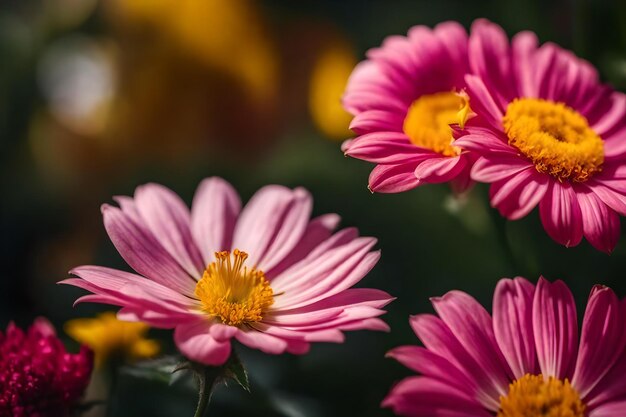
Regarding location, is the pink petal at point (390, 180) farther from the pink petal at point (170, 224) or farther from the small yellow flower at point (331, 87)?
the small yellow flower at point (331, 87)

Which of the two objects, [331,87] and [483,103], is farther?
[331,87]

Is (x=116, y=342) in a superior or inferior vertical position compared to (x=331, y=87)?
inferior

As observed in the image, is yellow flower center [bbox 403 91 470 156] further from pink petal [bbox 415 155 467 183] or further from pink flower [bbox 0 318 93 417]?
pink flower [bbox 0 318 93 417]

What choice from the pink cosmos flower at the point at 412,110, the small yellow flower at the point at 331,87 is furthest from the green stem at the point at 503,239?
the small yellow flower at the point at 331,87

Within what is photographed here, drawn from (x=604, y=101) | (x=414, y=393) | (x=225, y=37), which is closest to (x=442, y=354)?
(x=414, y=393)

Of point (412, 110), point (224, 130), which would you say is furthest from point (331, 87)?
point (412, 110)

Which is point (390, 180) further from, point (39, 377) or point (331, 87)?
point (331, 87)
